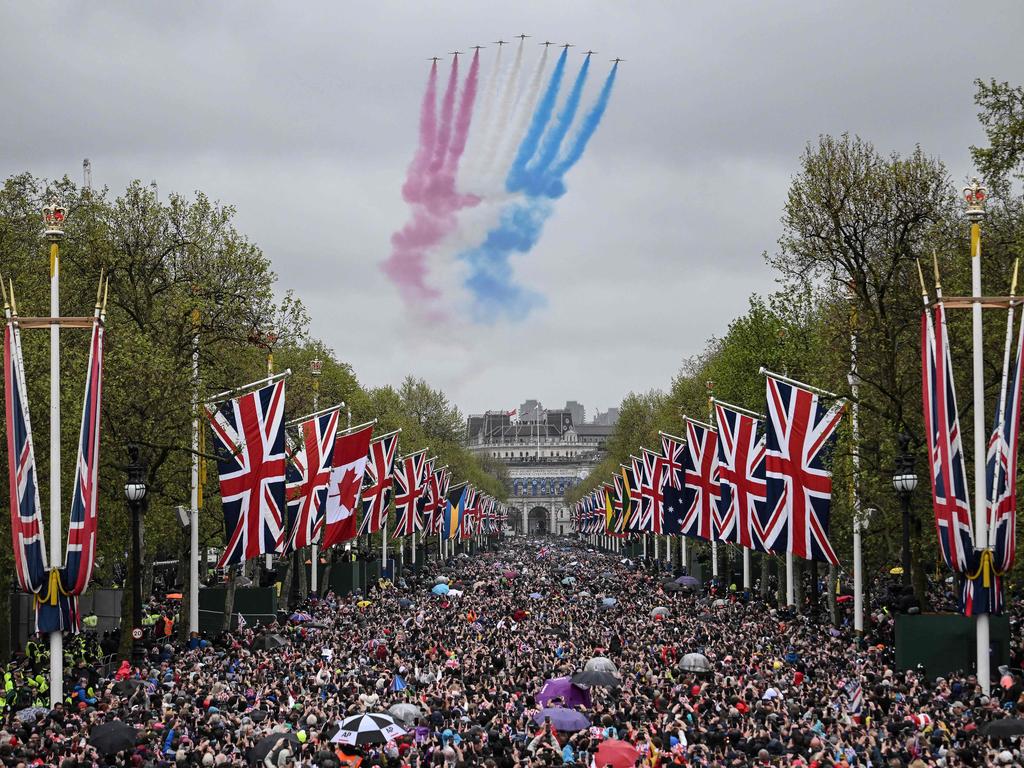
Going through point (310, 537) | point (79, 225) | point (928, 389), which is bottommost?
point (310, 537)

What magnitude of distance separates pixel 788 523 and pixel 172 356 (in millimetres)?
18834

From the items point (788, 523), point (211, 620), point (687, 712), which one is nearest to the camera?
point (687, 712)

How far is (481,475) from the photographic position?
532 ft

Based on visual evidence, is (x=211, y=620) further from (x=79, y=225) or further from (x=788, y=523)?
(x=788, y=523)

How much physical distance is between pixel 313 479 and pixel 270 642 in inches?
197

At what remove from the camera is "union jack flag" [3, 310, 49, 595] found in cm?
2616

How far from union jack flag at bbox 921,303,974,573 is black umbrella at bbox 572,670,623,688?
7469 mm

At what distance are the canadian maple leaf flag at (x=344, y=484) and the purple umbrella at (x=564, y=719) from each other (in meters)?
21.1

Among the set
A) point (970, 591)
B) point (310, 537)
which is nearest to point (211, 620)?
point (310, 537)

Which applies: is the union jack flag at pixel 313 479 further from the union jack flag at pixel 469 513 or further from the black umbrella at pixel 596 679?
the union jack flag at pixel 469 513

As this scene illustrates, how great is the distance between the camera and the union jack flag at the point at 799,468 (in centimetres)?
3509

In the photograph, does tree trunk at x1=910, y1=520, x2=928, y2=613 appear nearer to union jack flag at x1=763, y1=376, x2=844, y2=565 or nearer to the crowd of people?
the crowd of people

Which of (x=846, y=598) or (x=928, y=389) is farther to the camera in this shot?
(x=846, y=598)

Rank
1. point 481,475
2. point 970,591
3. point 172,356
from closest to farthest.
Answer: point 970,591
point 172,356
point 481,475
